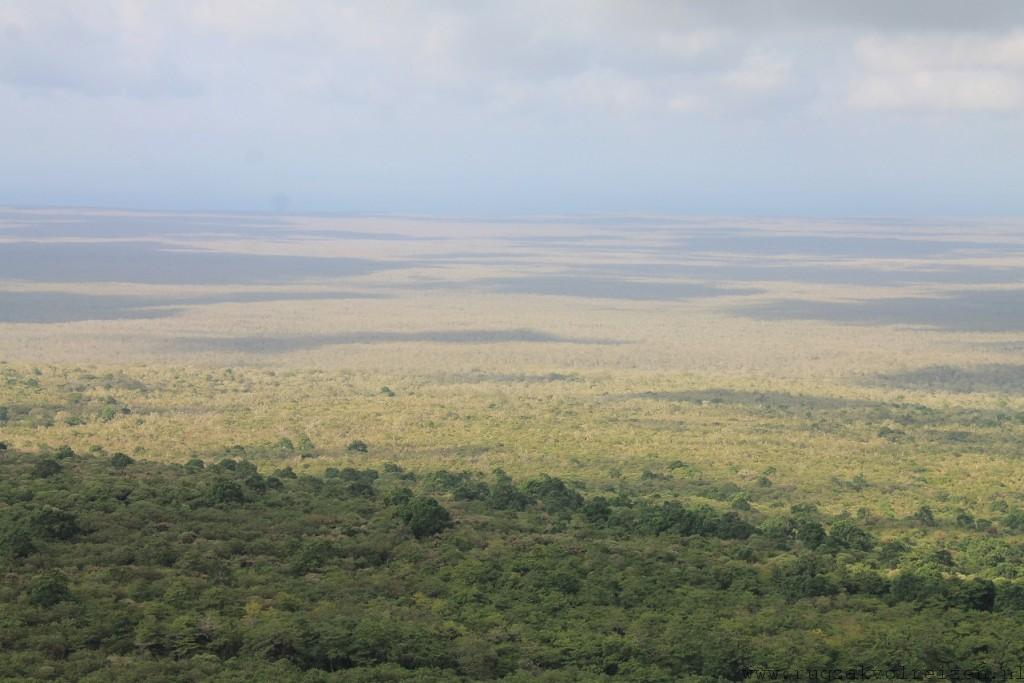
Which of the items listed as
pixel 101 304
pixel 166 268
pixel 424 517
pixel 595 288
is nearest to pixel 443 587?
pixel 424 517

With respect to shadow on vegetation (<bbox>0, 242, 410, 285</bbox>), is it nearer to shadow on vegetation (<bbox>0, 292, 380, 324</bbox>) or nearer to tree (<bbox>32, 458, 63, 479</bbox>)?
shadow on vegetation (<bbox>0, 292, 380, 324</bbox>)

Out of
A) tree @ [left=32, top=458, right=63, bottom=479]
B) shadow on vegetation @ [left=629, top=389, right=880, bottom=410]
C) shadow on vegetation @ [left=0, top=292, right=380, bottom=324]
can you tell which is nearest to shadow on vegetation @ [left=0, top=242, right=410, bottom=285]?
shadow on vegetation @ [left=0, top=292, right=380, bottom=324]

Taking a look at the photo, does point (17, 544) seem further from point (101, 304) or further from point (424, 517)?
point (101, 304)

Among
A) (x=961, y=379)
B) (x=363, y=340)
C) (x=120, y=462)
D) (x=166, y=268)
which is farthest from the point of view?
(x=166, y=268)

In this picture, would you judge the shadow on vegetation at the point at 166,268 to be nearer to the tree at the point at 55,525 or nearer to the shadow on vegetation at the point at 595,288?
the shadow on vegetation at the point at 595,288

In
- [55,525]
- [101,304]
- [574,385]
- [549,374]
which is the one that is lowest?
[101,304]

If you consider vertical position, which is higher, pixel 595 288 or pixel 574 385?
pixel 574 385
